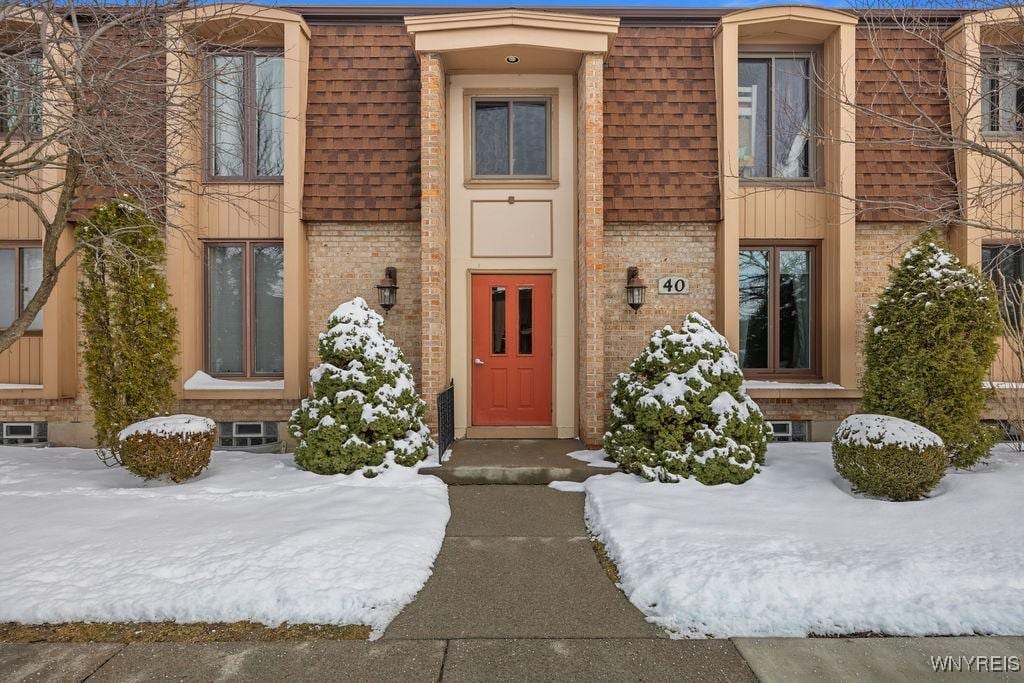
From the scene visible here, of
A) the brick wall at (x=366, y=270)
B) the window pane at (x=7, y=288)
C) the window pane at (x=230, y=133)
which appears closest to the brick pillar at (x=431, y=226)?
the brick wall at (x=366, y=270)

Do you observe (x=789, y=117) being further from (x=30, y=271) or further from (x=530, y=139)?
(x=30, y=271)

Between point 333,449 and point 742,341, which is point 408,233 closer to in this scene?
point 333,449

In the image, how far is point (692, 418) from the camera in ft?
18.9

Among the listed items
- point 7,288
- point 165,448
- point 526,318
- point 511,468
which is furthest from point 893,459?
point 7,288

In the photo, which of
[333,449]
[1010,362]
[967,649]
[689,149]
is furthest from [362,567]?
[1010,362]

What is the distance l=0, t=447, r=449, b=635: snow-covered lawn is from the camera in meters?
3.43

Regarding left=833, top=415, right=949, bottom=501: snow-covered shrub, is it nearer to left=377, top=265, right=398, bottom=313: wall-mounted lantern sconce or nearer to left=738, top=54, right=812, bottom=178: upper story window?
left=738, top=54, right=812, bottom=178: upper story window

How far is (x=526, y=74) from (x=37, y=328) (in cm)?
770

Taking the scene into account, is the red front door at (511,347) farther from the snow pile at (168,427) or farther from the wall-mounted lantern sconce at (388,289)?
the snow pile at (168,427)

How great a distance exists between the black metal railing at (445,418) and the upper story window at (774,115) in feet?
17.3

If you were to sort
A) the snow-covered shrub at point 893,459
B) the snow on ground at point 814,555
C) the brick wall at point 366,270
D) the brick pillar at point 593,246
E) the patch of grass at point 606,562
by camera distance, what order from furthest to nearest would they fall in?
1. the brick wall at point 366,270
2. the brick pillar at point 593,246
3. the snow-covered shrub at point 893,459
4. the patch of grass at point 606,562
5. the snow on ground at point 814,555

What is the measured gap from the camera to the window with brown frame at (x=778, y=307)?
316 inches

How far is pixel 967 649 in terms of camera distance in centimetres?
305

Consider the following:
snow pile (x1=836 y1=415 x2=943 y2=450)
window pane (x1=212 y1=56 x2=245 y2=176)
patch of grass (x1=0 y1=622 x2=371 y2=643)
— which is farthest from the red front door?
patch of grass (x1=0 y1=622 x2=371 y2=643)
